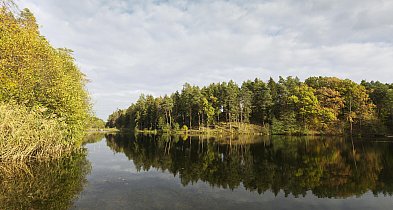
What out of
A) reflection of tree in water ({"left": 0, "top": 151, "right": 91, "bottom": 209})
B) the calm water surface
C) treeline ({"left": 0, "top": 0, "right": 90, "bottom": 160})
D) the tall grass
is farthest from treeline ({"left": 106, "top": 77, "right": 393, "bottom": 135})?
reflection of tree in water ({"left": 0, "top": 151, "right": 91, "bottom": 209})

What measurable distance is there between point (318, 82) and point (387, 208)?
91862 millimetres

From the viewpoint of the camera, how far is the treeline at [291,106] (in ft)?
246

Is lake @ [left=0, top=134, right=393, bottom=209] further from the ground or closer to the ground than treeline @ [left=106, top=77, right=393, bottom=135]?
closer to the ground

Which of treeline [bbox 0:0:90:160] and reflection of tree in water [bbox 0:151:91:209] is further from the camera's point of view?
treeline [bbox 0:0:90:160]

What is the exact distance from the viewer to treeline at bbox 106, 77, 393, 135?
75.1m

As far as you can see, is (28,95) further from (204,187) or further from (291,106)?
(291,106)

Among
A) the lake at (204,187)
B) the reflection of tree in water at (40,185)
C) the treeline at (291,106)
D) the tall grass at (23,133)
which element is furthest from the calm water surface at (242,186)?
the treeline at (291,106)

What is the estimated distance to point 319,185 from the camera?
16.1 meters

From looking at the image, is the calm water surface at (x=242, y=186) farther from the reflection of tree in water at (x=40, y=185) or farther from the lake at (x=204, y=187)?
the reflection of tree in water at (x=40, y=185)

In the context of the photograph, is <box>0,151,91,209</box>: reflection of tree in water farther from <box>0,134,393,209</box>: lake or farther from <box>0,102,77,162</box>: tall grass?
<box>0,102,77,162</box>: tall grass

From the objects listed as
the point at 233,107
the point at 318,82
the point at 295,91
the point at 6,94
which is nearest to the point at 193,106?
the point at 233,107

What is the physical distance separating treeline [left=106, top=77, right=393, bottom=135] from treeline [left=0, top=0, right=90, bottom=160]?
68.8 meters

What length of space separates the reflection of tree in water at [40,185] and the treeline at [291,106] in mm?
72995

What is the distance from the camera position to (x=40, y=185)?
15148mm
